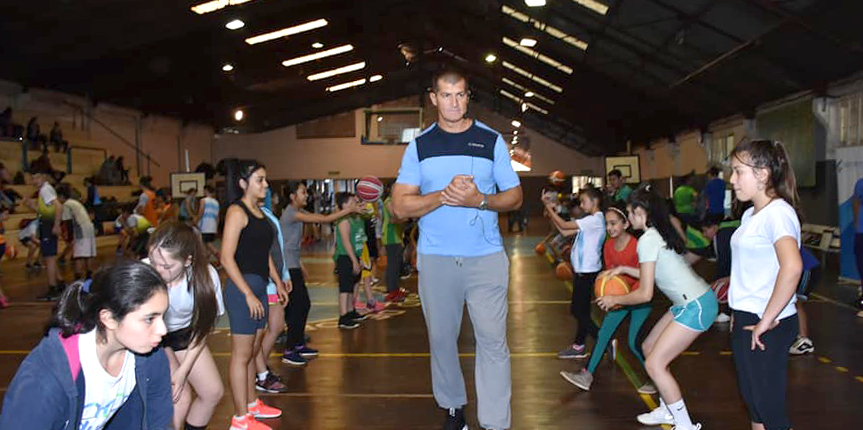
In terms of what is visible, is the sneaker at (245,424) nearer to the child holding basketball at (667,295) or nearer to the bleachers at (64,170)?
the child holding basketball at (667,295)

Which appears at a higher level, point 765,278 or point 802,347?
point 765,278

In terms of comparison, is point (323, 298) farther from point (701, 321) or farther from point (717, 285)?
point (701, 321)

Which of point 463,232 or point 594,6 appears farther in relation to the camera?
point 594,6

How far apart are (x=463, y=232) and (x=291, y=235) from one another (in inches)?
142

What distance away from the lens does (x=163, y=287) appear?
2.43m

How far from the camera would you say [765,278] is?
A: 11.0 feet

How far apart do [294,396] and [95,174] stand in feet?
72.3

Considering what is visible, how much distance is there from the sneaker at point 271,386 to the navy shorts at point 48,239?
23.3 feet

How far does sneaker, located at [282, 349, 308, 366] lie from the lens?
6.73 metres

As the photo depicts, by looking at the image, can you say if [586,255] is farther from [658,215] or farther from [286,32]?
[286,32]

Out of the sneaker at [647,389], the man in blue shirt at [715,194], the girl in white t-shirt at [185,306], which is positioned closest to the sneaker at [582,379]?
the sneaker at [647,389]

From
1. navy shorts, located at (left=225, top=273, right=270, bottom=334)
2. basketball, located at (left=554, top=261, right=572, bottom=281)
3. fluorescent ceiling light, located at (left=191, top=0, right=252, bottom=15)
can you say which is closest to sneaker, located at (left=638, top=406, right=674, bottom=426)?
navy shorts, located at (left=225, top=273, right=270, bottom=334)

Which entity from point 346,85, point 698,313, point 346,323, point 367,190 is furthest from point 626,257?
point 346,85

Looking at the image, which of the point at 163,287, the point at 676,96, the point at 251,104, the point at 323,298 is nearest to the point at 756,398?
the point at 163,287
